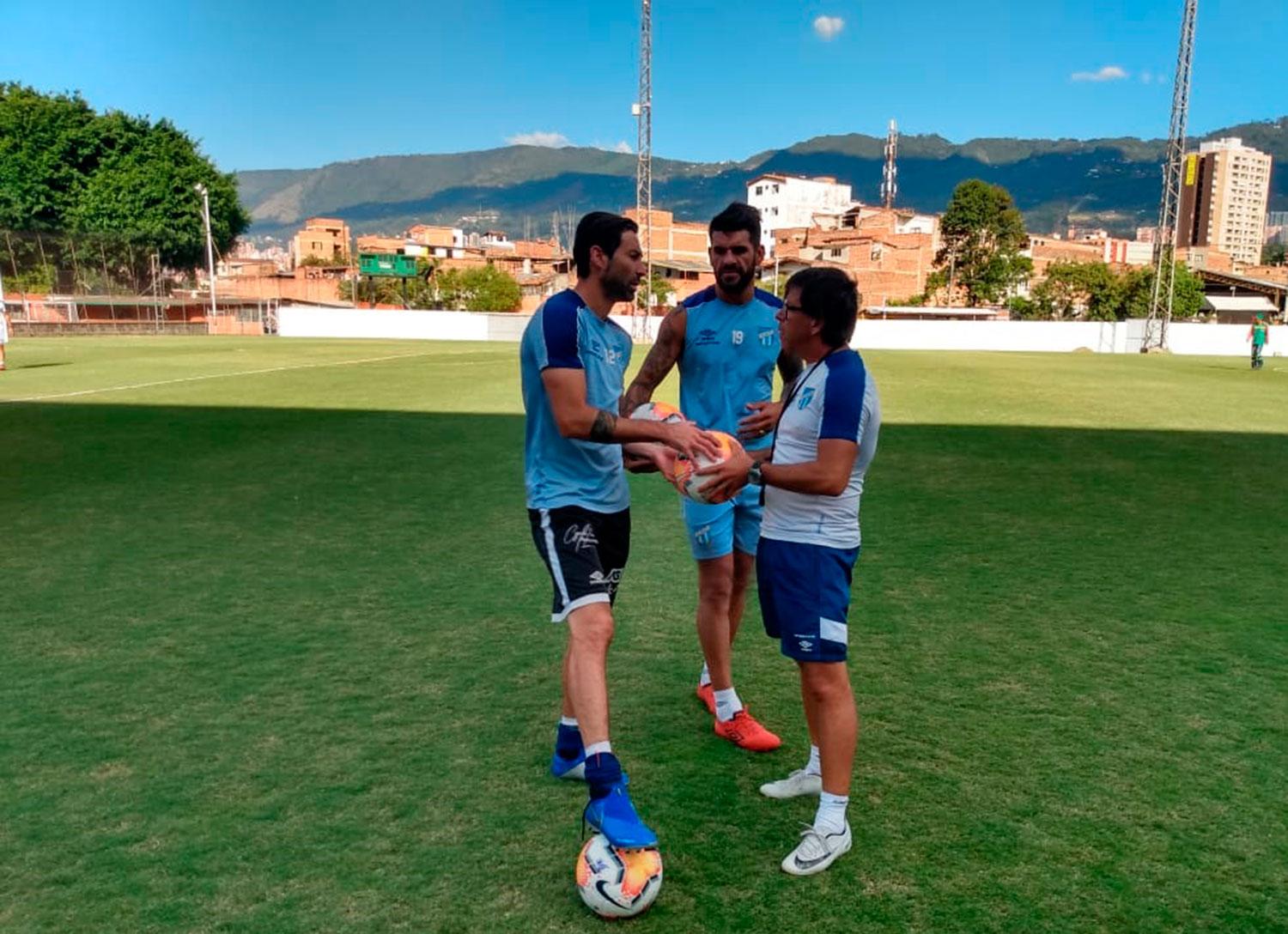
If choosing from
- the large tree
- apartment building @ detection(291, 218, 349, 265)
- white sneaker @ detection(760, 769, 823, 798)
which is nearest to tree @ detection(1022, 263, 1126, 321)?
the large tree

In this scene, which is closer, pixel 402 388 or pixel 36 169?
pixel 402 388

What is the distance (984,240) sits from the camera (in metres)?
87.1

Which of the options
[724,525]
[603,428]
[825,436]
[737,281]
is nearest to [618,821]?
[603,428]

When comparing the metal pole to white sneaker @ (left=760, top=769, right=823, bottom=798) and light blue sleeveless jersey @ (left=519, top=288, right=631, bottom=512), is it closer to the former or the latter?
light blue sleeveless jersey @ (left=519, top=288, right=631, bottom=512)

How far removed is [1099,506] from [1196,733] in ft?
17.6

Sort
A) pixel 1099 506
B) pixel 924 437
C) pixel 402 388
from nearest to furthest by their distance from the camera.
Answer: pixel 1099 506, pixel 924 437, pixel 402 388

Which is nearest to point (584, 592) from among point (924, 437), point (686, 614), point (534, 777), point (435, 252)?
point (534, 777)

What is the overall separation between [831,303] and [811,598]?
100cm

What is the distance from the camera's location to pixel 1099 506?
30.0ft

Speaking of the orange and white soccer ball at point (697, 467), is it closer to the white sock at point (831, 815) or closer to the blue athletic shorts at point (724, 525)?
the blue athletic shorts at point (724, 525)

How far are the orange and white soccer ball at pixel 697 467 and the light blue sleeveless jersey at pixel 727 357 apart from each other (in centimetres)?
67

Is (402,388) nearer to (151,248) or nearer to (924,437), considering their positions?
(924,437)

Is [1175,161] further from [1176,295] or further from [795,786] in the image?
[795,786]

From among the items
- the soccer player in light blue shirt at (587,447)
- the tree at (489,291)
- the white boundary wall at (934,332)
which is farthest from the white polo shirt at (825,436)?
the tree at (489,291)
